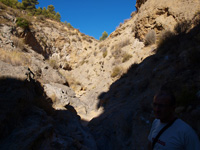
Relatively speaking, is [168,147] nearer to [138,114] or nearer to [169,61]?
[138,114]

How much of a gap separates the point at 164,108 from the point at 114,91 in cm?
652

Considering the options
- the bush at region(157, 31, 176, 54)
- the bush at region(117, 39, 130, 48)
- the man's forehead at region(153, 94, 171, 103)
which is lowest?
the man's forehead at region(153, 94, 171, 103)

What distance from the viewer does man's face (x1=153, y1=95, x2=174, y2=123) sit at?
1.33 metres

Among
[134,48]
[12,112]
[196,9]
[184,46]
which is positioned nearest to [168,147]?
[12,112]

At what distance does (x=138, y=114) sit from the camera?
433 centimetres

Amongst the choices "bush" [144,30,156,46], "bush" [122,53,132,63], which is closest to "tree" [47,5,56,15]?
"bush" [122,53,132,63]

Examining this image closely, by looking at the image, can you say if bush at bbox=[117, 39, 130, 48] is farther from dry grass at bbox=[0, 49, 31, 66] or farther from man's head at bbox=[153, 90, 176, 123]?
man's head at bbox=[153, 90, 176, 123]

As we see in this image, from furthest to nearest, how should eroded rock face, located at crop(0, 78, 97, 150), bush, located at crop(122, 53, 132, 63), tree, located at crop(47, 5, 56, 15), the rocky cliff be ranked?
tree, located at crop(47, 5, 56, 15) → bush, located at crop(122, 53, 132, 63) → the rocky cliff → eroded rock face, located at crop(0, 78, 97, 150)

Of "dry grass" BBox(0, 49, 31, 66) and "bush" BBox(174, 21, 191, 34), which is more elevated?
"dry grass" BBox(0, 49, 31, 66)

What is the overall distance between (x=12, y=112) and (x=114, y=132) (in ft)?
10.7

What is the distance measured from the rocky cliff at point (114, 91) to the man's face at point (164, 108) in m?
1.55

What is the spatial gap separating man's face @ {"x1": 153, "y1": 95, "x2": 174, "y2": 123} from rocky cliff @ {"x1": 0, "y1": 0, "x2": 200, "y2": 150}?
60.9 inches

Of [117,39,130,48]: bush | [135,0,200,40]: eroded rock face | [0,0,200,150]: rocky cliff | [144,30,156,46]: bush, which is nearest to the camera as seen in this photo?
[0,0,200,150]: rocky cliff

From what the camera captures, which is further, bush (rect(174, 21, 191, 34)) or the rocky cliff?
bush (rect(174, 21, 191, 34))
